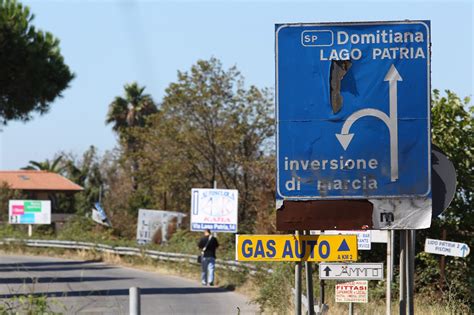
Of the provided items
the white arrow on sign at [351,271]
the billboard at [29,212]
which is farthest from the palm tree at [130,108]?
the white arrow on sign at [351,271]

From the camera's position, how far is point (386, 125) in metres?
7.30

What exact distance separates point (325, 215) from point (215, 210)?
2634 centimetres

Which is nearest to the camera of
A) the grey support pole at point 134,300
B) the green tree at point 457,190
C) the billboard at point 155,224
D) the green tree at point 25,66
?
the grey support pole at point 134,300

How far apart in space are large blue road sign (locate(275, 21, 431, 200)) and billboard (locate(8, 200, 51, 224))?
49.5 m

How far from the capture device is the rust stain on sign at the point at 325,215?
24.1 feet

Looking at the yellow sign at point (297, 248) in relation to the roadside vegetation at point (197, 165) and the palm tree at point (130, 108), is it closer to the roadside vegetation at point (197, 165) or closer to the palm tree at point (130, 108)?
the roadside vegetation at point (197, 165)

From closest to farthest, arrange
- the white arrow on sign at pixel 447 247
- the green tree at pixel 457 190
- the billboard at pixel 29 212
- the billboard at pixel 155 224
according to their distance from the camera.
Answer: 1. the white arrow on sign at pixel 447 247
2. the green tree at pixel 457 190
3. the billboard at pixel 155 224
4. the billboard at pixel 29 212

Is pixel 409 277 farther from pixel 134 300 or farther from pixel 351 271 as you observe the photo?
pixel 351 271

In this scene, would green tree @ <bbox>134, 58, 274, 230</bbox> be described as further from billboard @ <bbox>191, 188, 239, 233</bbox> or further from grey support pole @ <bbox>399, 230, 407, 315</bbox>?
grey support pole @ <bbox>399, 230, 407, 315</bbox>

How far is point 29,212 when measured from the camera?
5634 cm

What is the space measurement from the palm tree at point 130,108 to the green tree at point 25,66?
4172cm

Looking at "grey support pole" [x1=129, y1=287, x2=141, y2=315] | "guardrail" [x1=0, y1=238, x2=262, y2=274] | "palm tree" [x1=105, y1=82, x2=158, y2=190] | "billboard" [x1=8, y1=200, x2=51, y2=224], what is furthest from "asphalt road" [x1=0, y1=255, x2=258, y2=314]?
"palm tree" [x1=105, y1=82, x2=158, y2=190]

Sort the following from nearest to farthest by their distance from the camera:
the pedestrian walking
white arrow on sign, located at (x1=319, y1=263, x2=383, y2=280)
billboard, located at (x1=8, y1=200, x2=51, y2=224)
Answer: white arrow on sign, located at (x1=319, y1=263, x2=383, y2=280) < the pedestrian walking < billboard, located at (x1=8, y1=200, x2=51, y2=224)

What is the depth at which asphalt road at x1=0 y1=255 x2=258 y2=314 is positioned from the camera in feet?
→ 67.9
